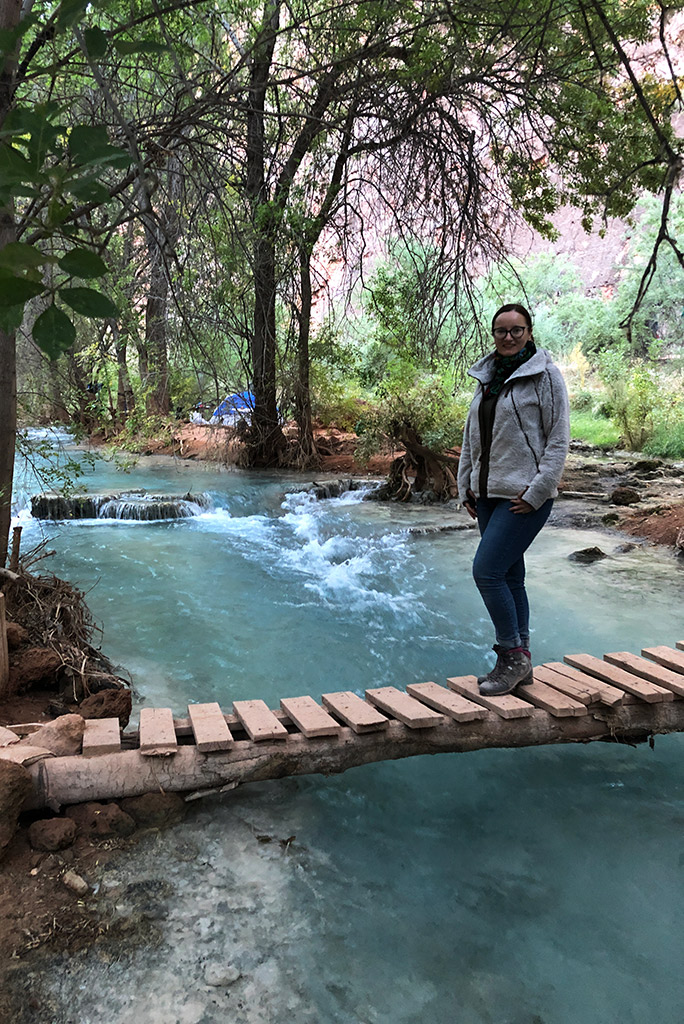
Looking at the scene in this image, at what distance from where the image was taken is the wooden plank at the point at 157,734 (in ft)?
8.95

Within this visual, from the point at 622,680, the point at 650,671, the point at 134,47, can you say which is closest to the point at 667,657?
the point at 650,671

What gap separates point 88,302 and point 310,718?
2525 millimetres

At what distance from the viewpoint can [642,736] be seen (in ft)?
10.7

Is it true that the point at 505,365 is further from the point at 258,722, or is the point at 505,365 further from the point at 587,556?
the point at 587,556

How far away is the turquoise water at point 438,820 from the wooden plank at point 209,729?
295 millimetres

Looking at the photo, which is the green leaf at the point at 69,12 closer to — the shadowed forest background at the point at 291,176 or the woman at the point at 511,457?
the shadowed forest background at the point at 291,176

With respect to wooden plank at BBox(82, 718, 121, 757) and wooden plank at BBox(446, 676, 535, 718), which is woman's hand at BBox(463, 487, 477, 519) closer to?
wooden plank at BBox(446, 676, 535, 718)

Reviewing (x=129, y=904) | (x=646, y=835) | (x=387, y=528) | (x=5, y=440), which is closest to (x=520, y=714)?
(x=646, y=835)

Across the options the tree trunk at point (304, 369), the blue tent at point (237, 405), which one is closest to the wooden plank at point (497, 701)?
the blue tent at point (237, 405)

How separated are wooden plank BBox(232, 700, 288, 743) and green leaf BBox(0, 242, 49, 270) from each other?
2.44 m

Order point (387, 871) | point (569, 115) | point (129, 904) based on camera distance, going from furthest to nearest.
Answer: point (569, 115)
point (387, 871)
point (129, 904)

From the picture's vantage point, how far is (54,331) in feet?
2.34

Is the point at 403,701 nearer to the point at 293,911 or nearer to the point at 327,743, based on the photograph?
the point at 327,743

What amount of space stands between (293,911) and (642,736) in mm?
1766
